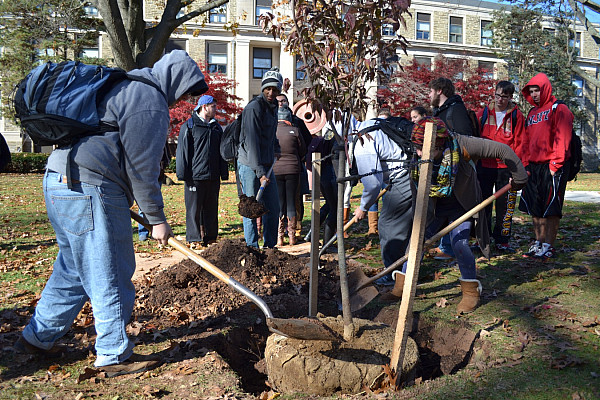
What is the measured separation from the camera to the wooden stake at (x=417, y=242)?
3152 mm

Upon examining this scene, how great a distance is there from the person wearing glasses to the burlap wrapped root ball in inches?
143

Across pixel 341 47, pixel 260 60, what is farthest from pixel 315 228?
pixel 260 60

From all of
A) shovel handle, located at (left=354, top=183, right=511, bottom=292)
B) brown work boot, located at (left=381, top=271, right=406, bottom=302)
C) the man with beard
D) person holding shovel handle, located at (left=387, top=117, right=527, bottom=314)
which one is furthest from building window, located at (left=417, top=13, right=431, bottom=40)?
shovel handle, located at (left=354, top=183, right=511, bottom=292)

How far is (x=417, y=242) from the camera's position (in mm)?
3186

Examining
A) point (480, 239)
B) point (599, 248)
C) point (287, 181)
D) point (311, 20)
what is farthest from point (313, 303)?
point (599, 248)

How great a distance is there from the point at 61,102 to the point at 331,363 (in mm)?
2353

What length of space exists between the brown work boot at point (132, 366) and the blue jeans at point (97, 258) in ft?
0.16

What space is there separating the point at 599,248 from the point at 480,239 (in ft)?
10.5

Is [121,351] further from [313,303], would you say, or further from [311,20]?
[311,20]

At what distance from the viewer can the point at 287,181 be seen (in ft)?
25.7

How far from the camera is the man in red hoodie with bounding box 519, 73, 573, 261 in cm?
606

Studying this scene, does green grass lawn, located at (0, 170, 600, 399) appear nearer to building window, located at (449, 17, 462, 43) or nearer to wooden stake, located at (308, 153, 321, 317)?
wooden stake, located at (308, 153, 321, 317)

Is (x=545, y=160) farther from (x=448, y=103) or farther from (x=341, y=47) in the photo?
(x=341, y=47)

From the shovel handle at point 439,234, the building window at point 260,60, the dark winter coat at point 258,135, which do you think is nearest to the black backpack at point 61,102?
the shovel handle at point 439,234
